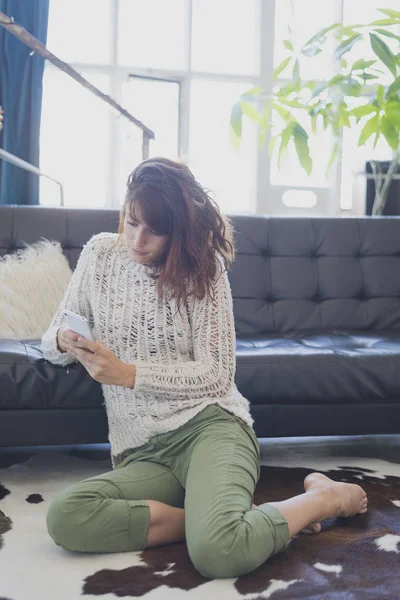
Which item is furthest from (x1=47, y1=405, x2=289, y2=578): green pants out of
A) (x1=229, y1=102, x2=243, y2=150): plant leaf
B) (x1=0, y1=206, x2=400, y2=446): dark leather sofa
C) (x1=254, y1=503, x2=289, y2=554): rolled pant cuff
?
(x1=229, y1=102, x2=243, y2=150): plant leaf

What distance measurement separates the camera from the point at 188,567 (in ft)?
4.63

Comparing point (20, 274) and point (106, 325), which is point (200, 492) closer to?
point (106, 325)

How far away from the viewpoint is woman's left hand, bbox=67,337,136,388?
153 centimetres

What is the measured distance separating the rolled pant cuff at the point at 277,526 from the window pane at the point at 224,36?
196 inches

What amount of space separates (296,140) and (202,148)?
2.43m

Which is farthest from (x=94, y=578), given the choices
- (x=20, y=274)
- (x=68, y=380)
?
(x=20, y=274)

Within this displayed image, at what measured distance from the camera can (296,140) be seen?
356 cm

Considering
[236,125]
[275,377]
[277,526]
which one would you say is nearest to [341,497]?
[277,526]

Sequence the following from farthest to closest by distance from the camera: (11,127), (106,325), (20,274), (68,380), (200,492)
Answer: (11,127) < (20,274) < (68,380) < (106,325) < (200,492)

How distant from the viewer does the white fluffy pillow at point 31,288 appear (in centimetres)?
226

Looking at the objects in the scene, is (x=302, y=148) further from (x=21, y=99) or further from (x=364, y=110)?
(x=21, y=99)

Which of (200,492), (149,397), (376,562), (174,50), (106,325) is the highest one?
(174,50)

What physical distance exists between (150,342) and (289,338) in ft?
2.86

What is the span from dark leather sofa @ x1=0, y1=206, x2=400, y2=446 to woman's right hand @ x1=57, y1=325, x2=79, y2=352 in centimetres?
18
